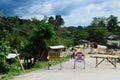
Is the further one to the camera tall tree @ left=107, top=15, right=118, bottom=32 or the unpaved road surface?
tall tree @ left=107, top=15, right=118, bottom=32

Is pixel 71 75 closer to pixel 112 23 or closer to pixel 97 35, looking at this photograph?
pixel 97 35

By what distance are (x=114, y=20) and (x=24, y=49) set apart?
91.4 m

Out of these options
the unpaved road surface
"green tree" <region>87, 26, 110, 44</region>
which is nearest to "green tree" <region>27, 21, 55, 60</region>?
the unpaved road surface

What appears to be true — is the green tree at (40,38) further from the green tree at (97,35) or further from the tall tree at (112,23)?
the tall tree at (112,23)

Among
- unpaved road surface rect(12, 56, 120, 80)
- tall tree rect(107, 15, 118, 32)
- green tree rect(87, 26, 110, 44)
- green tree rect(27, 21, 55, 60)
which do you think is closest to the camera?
unpaved road surface rect(12, 56, 120, 80)

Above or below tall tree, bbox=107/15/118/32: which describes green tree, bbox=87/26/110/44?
below

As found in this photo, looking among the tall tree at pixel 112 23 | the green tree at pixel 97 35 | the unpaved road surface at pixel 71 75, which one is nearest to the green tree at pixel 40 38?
the unpaved road surface at pixel 71 75

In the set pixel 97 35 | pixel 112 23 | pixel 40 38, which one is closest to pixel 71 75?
pixel 40 38

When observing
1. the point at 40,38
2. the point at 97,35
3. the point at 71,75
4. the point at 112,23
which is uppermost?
the point at 112,23

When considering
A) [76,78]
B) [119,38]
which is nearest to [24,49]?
[76,78]

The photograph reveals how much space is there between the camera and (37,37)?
121ft

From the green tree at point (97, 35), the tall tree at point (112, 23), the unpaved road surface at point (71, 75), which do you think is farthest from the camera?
the tall tree at point (112, 23)

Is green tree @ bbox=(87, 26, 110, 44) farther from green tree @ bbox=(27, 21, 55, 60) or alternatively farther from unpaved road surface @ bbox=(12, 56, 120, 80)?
unpaved road surface @ bbox=(12, 56, 120, 80)

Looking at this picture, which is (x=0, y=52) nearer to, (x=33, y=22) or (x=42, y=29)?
(x=42, y=29)
